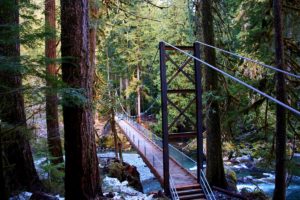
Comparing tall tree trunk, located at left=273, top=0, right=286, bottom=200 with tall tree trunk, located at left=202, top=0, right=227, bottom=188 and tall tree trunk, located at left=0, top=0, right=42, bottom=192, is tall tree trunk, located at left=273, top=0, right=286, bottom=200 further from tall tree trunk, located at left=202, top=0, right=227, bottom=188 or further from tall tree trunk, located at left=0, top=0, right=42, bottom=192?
tall tree trunk, located at left=0, top=0, right=42, bottom=192

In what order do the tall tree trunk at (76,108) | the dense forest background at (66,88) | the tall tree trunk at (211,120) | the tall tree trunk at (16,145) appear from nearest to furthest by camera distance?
the dense forest background at (66,88)
the tall tree trunk at (76,108)
the tall tree trunk at (16,145)
the tall tree trunk at (211,120)

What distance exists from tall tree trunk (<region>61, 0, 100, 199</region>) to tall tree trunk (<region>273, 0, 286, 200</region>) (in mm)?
2694

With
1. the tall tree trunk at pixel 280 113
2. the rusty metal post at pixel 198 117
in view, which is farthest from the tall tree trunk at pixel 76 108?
the tall tree trunk at pixel 280 113

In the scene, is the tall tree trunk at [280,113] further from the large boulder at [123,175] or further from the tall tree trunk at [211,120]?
the large boulder at [123,175]

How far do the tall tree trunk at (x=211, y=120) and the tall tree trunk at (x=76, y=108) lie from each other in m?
3.74

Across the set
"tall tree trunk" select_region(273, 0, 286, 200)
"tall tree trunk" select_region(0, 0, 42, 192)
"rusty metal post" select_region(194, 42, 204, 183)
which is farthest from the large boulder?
"tall tree trunk" select_region(273, 0, 286, 200)

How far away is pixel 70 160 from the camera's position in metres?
3.45

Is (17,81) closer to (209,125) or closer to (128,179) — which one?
(209,125)

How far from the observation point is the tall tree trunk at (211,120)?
22.0 feet

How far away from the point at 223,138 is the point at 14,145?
4.73 m

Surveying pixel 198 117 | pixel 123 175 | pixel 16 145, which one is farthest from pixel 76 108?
pixel 123 175

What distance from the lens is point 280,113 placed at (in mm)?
4430

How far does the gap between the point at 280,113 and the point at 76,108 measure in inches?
114

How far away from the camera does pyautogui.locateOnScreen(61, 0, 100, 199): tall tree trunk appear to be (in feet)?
11.2
